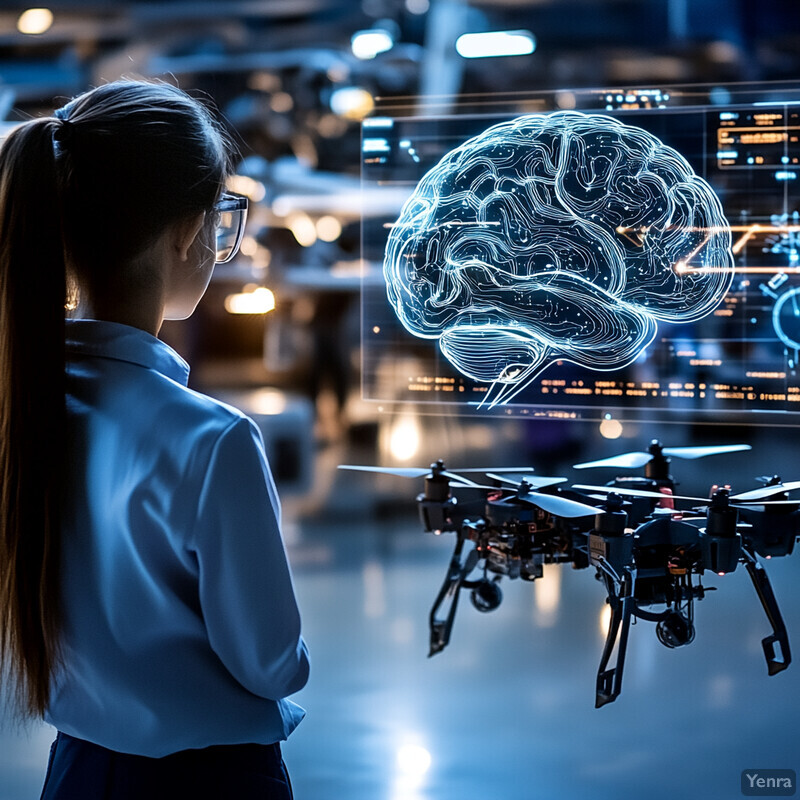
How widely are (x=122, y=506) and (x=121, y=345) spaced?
0.44ft

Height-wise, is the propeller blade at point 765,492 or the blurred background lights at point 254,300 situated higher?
the blurred background lights at point 254,300

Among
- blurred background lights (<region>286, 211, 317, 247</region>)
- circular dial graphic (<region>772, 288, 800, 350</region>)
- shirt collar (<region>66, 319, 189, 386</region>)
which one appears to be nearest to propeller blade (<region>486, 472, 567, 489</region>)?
circular dial graphic (<region>772, 288, 800, 350</region>)

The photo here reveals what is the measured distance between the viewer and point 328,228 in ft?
7.73

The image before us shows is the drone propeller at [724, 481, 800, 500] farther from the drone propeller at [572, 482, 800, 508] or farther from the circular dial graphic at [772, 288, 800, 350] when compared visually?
the circular dial graphic at [772, 288, 800, 350]

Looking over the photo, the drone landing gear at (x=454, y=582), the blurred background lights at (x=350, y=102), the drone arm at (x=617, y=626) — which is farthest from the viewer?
the blurred background lights at (x=350, y=102)

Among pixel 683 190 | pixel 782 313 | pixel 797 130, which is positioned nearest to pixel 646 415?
pixel 782 313

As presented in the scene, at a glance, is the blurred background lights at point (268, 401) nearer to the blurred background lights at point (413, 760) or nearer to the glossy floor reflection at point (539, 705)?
the glossy floor reflection at point (539, 705)

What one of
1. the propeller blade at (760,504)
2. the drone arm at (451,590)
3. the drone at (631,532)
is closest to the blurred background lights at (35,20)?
the drone at (631,532)

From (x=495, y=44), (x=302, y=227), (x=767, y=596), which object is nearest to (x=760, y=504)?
(x=767, y=596)

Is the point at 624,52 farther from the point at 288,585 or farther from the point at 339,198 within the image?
the point at 288,585

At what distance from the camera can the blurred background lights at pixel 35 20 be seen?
99.3 inches

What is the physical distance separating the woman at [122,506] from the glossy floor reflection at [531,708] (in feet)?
4.22

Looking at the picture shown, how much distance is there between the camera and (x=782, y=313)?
1565mm

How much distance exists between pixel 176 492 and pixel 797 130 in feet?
4.18
